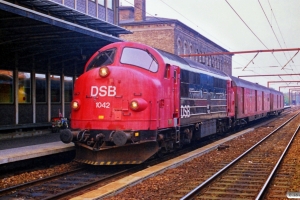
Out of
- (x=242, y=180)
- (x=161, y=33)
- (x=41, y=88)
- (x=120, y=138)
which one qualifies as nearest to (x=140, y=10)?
(x=161, y=33)

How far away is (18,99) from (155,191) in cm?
988

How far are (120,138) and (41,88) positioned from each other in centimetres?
919

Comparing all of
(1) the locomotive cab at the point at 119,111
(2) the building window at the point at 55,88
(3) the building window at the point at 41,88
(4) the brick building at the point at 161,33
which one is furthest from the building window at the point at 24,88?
(4) the brick building at the point at 161,33

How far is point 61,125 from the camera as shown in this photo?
17.7 metres

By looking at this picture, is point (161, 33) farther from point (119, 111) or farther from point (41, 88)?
point (119, 111)

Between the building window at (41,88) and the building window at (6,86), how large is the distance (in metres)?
1.61

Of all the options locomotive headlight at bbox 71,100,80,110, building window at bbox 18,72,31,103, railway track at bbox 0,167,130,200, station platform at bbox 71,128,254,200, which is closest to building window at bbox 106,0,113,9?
building window at bbox 18,72,31,103

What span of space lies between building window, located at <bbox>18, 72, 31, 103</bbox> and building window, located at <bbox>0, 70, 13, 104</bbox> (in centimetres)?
57

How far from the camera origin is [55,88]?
19.0m

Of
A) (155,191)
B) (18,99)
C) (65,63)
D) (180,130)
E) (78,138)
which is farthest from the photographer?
(65,63)

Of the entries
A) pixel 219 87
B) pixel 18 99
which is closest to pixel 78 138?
pixel 18 99

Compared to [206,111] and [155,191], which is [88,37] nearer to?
[206,111]

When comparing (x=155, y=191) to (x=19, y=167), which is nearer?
(x=155, y=191)

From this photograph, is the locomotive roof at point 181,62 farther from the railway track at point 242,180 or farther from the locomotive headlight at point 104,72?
the railway track at point 242,180
